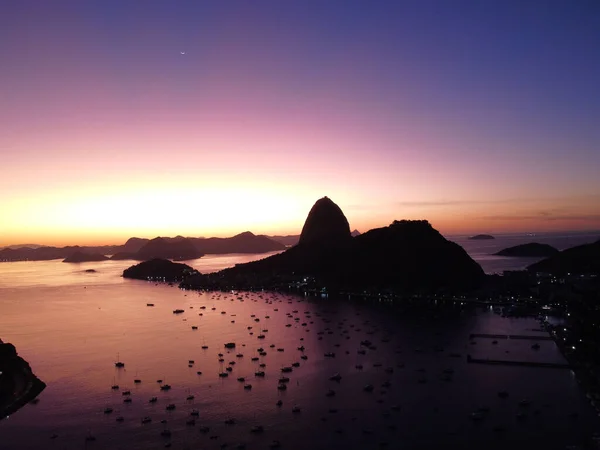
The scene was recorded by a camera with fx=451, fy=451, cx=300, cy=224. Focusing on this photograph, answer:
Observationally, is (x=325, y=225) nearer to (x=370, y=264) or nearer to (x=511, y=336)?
(x=370, y=264)

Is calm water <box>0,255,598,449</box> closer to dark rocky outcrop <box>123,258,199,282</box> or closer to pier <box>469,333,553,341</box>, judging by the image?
pier <box>469,333,553,341</box>

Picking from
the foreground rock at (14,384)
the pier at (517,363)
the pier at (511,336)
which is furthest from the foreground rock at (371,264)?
the foreground rock at (14,384)

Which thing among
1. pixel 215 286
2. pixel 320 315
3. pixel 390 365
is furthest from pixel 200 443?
pixel 215 286

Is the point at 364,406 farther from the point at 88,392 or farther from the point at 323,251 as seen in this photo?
the point at 323,251

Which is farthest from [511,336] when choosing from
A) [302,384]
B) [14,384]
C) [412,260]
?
[14,384]

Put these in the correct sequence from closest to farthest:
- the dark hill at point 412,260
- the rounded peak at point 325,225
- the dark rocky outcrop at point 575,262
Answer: the dark hill at point 412,260 → the dark rocky outcrop at point 575,262 → the rounded peak at point 325,225

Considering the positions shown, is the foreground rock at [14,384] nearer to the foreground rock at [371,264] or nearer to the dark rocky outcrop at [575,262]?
the foreground rock at [371,264]
